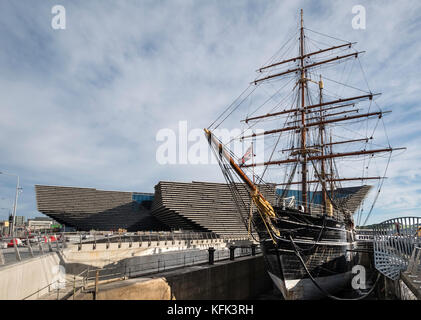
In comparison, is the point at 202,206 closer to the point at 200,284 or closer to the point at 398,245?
the point at 200,284

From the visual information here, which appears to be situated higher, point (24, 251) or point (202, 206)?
point (202, 206)

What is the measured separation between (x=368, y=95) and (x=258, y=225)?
20798mm

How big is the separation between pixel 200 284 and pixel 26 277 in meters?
9.85

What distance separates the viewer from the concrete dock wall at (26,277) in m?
8.13

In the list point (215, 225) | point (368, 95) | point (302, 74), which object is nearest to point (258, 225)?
point (302, 74)

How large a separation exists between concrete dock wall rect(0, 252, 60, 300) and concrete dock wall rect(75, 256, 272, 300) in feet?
5.68

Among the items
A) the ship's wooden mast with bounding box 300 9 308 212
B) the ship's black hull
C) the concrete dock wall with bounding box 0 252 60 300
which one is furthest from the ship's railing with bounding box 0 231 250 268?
the ship's wooden mast with bounding box 300 9 308 212

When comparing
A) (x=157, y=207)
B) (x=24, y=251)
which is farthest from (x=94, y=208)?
(x=24, y=251)

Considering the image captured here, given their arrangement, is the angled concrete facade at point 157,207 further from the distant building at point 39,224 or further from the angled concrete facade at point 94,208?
the distant building at point 39,224

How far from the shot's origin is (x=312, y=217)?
701 inches

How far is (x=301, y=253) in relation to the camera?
1712cm

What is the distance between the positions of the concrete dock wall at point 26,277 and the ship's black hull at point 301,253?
11.9m
